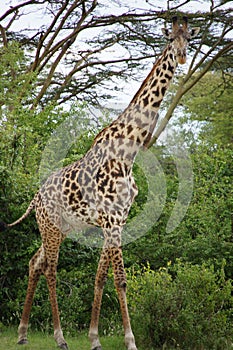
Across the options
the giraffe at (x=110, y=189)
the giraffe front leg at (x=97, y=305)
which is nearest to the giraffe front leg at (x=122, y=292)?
the giraffe at (x=110, y=189)

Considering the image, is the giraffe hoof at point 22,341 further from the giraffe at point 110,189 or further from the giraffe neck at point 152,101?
the giraffe neck at point 152,101

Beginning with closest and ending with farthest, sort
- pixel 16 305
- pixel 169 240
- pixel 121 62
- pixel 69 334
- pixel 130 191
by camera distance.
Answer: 1. pixel 130 191
2. pixel 69 334
3. pixel 16 305
4. pixel 169 240
5. pixel 121 62

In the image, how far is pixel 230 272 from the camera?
27.2 feet

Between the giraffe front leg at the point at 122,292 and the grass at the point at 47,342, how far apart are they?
601 millimetres

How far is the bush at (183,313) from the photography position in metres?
6.21

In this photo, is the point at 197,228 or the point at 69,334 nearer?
the point at 69,334

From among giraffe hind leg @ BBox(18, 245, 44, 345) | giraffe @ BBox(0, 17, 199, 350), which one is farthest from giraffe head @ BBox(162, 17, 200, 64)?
giraffe hind leg @ BBox(18, 245, 44, 345)

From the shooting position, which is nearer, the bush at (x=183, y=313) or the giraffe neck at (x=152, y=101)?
the giraffe neck at (x=152, y=101)

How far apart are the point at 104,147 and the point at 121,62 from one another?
1209cm

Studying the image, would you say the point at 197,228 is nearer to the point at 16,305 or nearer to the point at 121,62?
the point at 16,305

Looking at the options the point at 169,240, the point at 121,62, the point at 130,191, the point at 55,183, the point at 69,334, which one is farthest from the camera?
the point at 121,62

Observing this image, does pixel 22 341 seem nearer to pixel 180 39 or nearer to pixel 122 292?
pixel 122 292

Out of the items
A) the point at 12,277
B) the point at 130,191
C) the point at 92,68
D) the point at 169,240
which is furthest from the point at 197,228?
the point at 92,68

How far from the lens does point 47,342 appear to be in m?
6.49
